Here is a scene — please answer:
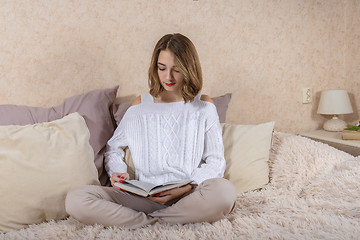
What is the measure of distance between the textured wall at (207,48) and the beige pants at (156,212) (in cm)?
70

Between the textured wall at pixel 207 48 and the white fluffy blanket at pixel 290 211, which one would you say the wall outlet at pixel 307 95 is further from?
the white fluffy blanket at pixel 290 211

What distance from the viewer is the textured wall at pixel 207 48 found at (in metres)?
1.55

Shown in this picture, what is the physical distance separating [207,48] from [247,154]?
0.70 metres

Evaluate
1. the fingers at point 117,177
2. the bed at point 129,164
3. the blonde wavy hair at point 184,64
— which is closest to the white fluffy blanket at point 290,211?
the bed at point 129,164

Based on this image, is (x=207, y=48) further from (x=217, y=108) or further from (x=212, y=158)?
(x=212, y=158)

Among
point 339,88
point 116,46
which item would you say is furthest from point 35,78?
point 339,88

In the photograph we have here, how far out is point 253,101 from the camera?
202 centimetres

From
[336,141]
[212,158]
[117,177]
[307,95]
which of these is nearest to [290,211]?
[212,158]

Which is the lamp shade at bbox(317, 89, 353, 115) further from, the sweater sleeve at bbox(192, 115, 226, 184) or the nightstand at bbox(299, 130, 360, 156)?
the sweater sleeve at bbox(192, 115, 226, 184)

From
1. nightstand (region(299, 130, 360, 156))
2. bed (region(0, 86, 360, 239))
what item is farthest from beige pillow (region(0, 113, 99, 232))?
nightstand (region(299, 130, 360, 156))

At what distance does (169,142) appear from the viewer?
1385mm

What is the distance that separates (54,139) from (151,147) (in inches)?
15.5

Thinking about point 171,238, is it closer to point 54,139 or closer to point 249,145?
point 54,139

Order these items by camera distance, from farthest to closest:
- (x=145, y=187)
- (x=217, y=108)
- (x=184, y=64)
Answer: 1. (x=217, y=108)
2. (x=184, y=64)
3. (x=145, y=187)
